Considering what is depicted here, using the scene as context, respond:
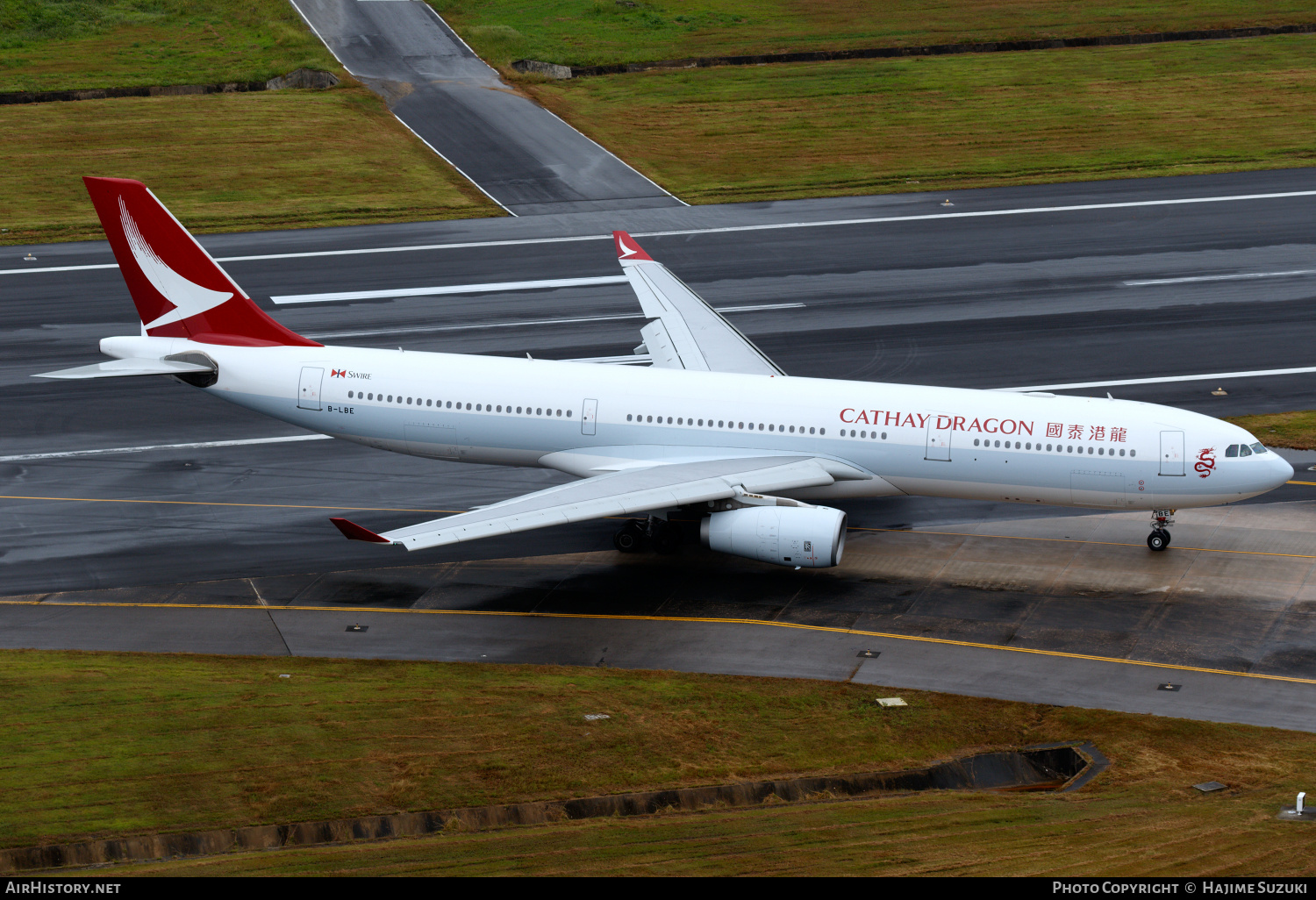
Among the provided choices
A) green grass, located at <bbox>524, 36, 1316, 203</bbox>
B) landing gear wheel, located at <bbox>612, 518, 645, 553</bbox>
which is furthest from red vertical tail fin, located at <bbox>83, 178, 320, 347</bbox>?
green grass, located at <bbox>524, 36, 1316, 203</bbox>

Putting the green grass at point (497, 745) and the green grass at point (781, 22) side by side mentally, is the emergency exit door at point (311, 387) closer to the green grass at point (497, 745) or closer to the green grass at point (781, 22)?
the green grass at point (497, 745)

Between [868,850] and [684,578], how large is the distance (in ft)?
50.4

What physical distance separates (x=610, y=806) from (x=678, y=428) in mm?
14064

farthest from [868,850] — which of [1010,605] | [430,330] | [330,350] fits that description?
[430,330]

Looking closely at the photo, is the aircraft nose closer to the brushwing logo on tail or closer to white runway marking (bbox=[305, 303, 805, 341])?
white runway marking (bbox=[305, 303, 805, 341])

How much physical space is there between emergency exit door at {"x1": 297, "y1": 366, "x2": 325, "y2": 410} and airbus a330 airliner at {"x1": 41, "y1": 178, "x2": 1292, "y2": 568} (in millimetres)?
57

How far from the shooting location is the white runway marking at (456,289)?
59.8 m

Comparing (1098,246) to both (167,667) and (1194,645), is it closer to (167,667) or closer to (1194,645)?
(1194,645)

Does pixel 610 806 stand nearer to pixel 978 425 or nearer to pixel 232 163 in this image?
pixel 978 425

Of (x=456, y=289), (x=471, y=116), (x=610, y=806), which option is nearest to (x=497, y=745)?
(x=610, y=806)

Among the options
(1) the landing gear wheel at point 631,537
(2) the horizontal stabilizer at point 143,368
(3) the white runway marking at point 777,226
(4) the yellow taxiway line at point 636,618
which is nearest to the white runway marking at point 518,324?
(3) the white runway marking at point 777,226

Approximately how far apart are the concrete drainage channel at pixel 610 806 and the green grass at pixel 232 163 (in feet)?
154

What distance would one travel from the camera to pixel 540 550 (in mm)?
40844

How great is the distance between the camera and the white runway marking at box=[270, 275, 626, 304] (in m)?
59.8
